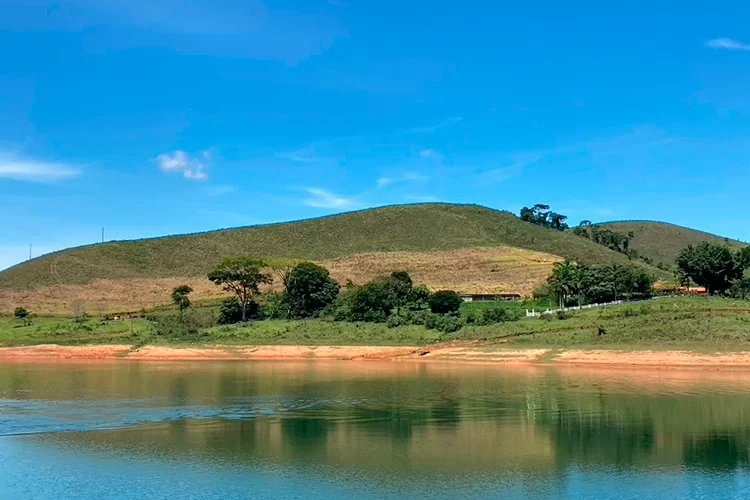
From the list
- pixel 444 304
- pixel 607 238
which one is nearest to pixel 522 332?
pixel 444 304

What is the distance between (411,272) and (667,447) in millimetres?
109617

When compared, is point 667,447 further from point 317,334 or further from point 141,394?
point 317,334

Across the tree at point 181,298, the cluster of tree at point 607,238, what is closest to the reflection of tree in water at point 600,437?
the tree at point 181,298

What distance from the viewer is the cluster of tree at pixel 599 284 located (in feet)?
298

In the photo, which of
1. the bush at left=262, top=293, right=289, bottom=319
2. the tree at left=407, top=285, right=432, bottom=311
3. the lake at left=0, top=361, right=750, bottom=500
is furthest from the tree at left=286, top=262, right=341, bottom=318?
the lake at left=0, top=361, right=750, bottom=500

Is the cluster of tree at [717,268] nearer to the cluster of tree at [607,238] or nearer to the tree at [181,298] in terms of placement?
the tree at [181,298]

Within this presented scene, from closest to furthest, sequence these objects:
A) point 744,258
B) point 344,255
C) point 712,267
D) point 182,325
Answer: point 182,325 < point 712,267 < point 744,258 < point 344,255

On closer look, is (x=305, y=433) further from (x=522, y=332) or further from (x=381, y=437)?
(x=522, y=332)

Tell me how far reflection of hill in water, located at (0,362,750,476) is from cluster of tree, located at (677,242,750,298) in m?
46.6

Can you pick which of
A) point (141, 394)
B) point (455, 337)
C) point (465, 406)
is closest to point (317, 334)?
point (455, 337)

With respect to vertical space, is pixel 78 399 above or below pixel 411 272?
below

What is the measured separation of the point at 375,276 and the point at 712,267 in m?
56.7

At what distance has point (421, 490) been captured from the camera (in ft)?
71.4

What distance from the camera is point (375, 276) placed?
132750 millimetres
